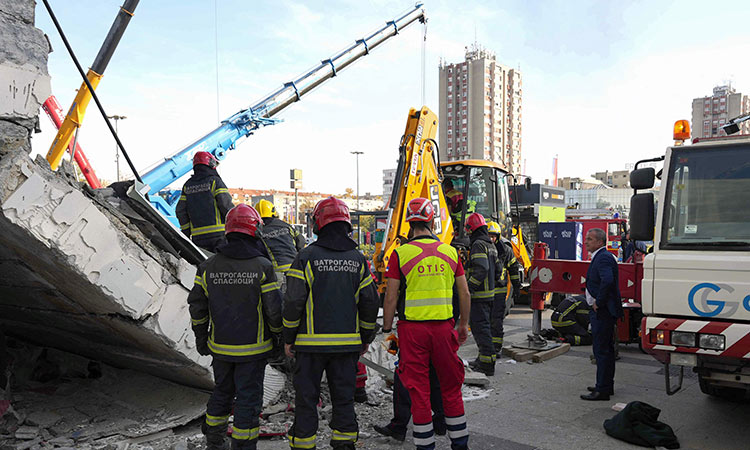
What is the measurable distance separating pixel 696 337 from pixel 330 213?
113 inches

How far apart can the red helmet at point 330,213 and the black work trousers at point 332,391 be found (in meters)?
0.95

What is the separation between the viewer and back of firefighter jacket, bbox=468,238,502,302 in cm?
634

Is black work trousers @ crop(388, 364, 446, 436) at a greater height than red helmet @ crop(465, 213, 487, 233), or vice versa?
red helmet @ crop(465, 213, 487, 233)

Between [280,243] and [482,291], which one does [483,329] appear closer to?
[482,291]

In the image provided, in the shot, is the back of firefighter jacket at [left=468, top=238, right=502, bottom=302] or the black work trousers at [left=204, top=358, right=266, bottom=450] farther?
the back of firefighter jacket at [left=468, top=238, right=502, bottom=302]

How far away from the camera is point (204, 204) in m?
5.50

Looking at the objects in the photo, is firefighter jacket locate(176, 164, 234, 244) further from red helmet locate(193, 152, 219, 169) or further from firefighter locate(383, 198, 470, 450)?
firefighter locate(383, 198, 470, 450)

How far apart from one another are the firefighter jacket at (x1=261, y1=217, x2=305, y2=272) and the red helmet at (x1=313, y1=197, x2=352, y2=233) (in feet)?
5.51

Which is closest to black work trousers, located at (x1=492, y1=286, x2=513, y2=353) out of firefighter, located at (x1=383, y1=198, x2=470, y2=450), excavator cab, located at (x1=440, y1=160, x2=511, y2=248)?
excavator cab, located at (x1=440, y1=160, x2=511, y2=248)

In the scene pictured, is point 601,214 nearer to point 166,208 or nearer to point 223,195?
point 166,208

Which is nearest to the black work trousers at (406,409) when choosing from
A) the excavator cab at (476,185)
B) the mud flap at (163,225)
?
the mud flap at (163,225)

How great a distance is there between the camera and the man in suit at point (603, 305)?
5.32 metres

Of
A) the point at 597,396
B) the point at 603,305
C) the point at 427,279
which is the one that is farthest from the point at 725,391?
the point at 427,279

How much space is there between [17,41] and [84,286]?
6.07ft
